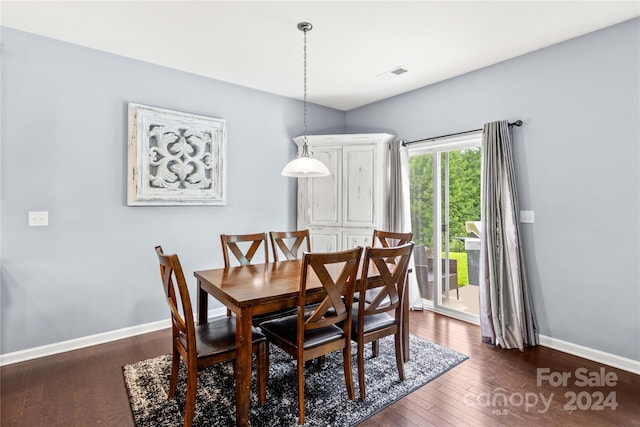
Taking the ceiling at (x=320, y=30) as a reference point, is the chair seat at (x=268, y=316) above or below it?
below

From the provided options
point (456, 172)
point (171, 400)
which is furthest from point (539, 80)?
point (171, 400)

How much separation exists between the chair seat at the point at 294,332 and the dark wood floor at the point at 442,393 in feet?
1.73

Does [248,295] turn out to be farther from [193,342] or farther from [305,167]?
[305,167]

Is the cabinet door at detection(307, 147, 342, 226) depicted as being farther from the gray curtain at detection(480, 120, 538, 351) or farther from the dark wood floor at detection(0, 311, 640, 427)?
the dark wood floor at detection(0, 311, 640, 427)

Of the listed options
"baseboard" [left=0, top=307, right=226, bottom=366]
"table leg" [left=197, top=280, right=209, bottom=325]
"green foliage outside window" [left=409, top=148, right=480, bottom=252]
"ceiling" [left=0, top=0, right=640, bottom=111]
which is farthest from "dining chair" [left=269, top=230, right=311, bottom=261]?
"ceiling" [left=0, top=0, right=640, bottom=111]

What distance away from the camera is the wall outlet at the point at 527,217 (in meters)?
3.06

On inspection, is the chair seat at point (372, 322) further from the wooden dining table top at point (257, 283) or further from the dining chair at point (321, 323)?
the wooden dining table top at point (257, 283)

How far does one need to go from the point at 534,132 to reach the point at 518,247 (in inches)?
42.2

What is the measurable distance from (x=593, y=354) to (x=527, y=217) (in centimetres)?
123

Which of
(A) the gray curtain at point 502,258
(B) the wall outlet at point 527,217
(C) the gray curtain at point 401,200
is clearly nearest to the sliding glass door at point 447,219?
(C) the gray curtain at point 401,200

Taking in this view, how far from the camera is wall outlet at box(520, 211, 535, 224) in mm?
3059

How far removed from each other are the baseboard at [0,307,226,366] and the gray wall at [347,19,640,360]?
3.77 m

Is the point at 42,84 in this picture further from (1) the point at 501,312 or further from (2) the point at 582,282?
(2) the point at 582,282

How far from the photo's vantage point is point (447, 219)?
3.88 metres
